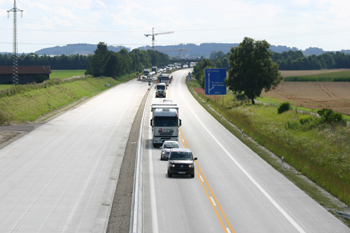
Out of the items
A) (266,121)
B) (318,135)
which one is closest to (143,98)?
(266,121)

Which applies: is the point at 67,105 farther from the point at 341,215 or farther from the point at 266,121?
the point at 341,215

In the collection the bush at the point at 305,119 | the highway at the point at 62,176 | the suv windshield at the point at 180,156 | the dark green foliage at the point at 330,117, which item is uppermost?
the dark green foliage at the point at 330,117

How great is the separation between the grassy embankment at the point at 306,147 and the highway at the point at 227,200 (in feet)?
4.48

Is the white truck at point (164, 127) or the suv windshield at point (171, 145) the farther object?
the white truck at point (164, 127)

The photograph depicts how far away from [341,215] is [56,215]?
13.2 metres

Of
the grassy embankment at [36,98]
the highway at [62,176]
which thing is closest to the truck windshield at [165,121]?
the highway at [62,176]

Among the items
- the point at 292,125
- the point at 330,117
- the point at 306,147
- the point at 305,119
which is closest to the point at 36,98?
the point at 292,125

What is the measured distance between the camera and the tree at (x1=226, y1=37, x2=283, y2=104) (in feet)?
232

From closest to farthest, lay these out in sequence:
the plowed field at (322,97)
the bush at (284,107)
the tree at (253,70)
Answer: the bush at (284,107)
the tree at (253,70)
the plowed field at (322,97)

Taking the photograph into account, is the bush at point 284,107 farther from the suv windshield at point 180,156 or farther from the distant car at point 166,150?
the suv windshield at point 180,156

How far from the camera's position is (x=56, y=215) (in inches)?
756

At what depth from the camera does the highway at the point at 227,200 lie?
17.8m

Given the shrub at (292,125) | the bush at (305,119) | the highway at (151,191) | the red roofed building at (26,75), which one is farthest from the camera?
the red roofed building at (26,75)

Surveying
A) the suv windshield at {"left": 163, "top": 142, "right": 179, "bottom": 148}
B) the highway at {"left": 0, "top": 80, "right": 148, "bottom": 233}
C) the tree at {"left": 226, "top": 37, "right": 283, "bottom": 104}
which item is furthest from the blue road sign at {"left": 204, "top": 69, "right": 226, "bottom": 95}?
the suv windshield at {"left": 163, "top": 142, "right": 179, "bottom": 148}
